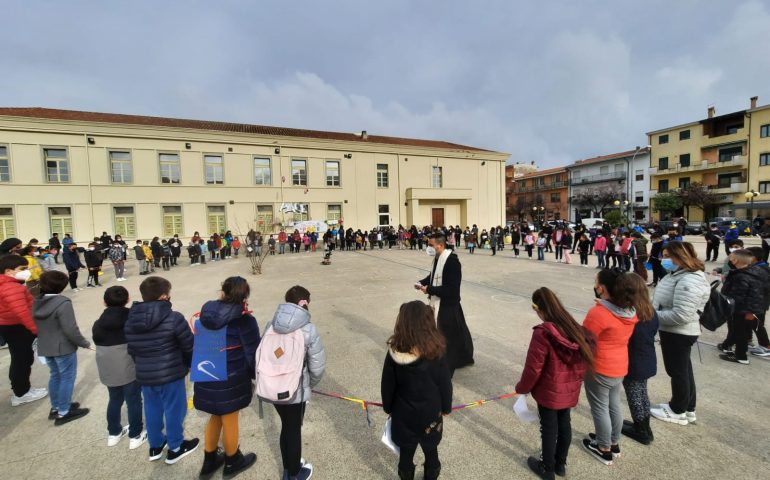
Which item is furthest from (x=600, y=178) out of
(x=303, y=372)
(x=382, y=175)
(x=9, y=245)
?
(x=9, y=245)

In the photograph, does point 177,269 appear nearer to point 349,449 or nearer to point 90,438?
point 90,438

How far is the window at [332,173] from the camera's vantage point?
91.1 ft

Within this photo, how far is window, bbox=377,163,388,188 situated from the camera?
96.9 ft

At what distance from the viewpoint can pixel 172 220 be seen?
23.1 m

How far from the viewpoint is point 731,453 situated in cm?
266

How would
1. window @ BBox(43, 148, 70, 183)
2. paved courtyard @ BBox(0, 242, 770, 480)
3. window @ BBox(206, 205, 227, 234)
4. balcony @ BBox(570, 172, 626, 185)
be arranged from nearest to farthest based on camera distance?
paved courtyard @ BBox(0, 242, 770, 480), window @ BBox(43, 148, 70, 183), window @ BBox(206, 205, 227, 234), balcony @ BBox(570, 172, 626, 185)

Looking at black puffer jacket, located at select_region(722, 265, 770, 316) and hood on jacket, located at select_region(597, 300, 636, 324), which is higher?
hood on jacket, located at select_region(597, 300, 636, 324)

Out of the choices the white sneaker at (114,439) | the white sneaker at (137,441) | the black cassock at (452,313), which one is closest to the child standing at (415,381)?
the black cassock at (452,313)

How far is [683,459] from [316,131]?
107 ft

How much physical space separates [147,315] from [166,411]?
0.85 meters

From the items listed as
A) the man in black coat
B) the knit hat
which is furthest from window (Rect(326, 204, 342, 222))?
the man in black coat

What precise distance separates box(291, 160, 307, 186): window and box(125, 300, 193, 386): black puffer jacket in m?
25.1

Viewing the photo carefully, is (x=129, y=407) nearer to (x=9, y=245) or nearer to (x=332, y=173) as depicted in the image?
(x=9, y=245)

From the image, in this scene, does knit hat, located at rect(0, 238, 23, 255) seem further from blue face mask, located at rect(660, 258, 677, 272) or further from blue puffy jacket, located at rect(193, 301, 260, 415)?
blue face mask, located at rect(660, 258, 677, 272)
